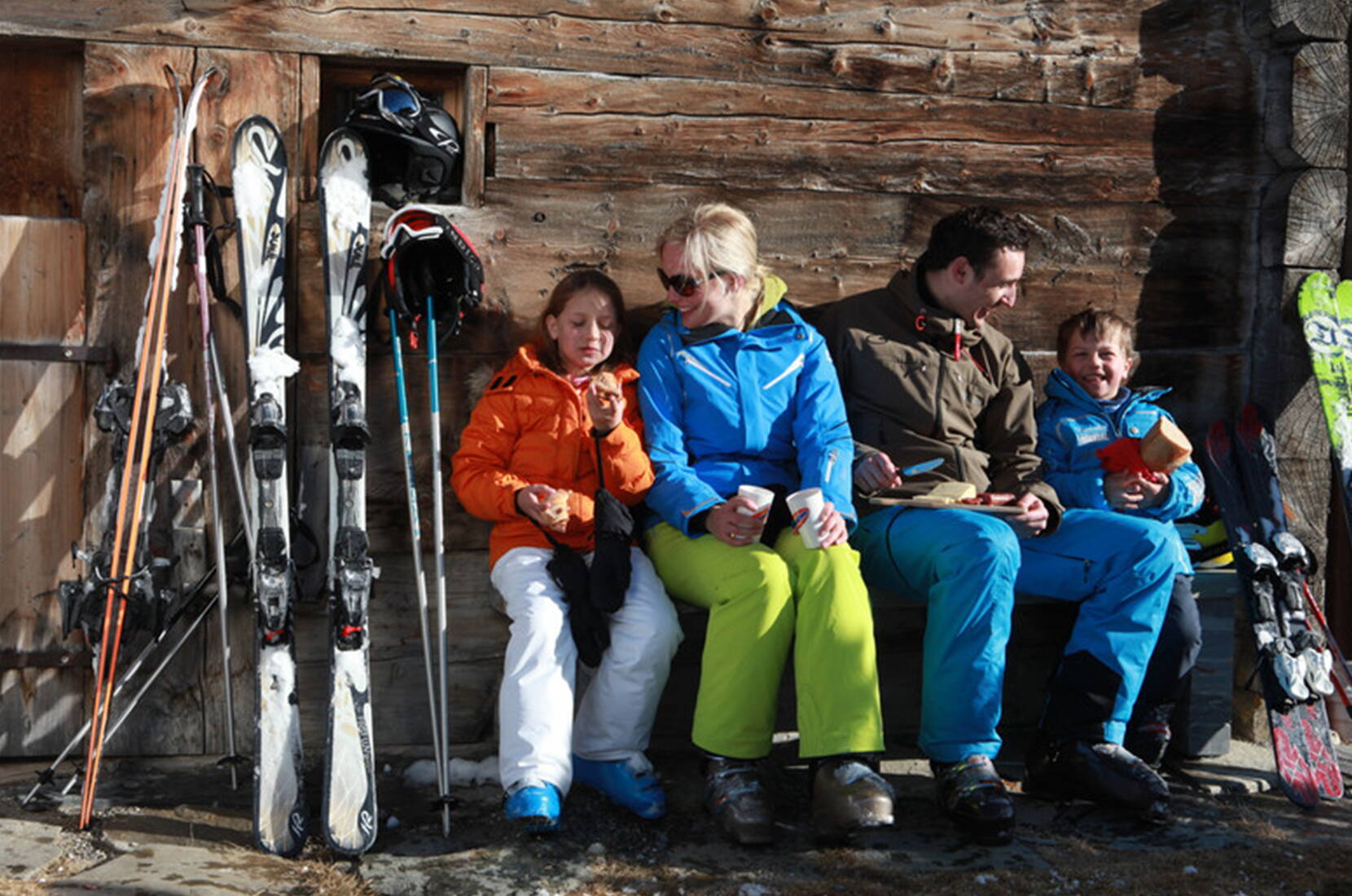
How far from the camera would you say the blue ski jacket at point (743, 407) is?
3779 mm

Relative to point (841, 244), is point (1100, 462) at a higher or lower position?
lower

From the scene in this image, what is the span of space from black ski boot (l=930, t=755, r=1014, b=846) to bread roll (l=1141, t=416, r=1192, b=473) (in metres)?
1.10

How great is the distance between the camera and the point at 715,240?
12.4 ft

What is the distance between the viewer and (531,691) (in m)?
3.39

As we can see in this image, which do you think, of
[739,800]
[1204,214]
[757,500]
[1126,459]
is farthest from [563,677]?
[1204,214]

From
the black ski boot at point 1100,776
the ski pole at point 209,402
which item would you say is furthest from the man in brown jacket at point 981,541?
the ski pole at point 209,402

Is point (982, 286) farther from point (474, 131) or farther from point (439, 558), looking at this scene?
point (439, 558)

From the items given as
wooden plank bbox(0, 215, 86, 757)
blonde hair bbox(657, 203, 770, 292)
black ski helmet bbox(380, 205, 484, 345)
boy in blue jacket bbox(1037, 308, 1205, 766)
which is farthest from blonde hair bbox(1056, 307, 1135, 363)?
wooden plank bbox(0, 215, 86, 757)

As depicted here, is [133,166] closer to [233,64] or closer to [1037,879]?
[233,64]

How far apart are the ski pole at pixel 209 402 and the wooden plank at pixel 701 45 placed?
0.47m

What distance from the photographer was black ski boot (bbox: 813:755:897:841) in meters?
3.24

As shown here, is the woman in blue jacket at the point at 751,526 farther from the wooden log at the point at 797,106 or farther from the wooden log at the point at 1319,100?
the wooden log at the point at 1319,100

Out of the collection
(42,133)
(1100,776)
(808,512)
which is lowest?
(1100,776)

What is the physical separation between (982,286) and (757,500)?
1.06 m
